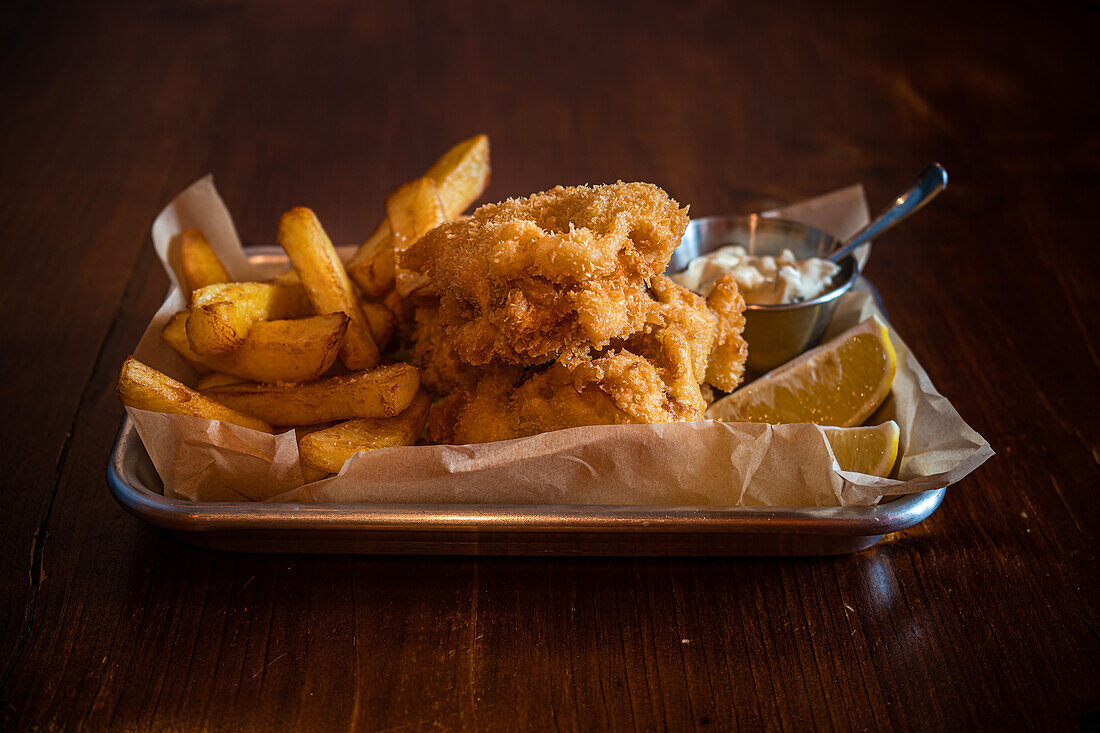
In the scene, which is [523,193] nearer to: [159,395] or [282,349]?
[282,349]

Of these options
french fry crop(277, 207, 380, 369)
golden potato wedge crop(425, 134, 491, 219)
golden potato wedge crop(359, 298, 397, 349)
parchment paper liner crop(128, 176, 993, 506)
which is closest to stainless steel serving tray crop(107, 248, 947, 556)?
parchment paper liner crop(128, 176, 993, 506)

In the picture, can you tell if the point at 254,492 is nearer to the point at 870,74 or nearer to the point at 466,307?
the point at 466,307

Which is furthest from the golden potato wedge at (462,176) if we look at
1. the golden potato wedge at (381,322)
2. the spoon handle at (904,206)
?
the spoon handle at (904,206)

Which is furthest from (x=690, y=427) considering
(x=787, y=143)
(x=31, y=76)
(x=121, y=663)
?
(x=31, y=76)

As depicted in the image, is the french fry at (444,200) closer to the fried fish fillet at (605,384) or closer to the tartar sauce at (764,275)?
the fried fish fillet at (605,384)

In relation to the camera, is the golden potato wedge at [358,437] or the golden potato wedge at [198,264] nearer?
the golden potato wedge at [358,437]

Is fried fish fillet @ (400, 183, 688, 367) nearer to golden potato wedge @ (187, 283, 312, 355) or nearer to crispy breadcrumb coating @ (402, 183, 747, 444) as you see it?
crispy breadcrumb coating @ (402, 183, 747, 444)

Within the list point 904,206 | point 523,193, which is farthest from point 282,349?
point 904,206
